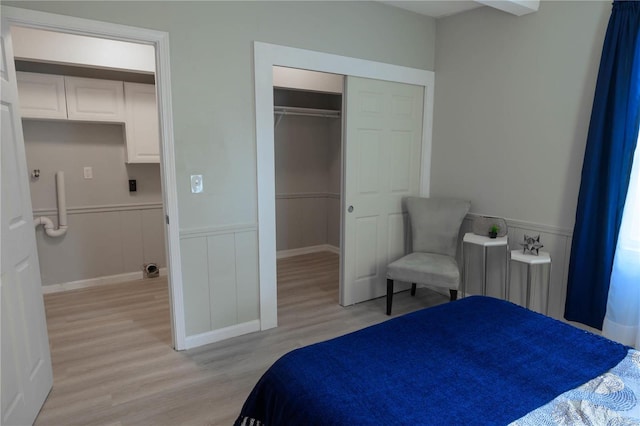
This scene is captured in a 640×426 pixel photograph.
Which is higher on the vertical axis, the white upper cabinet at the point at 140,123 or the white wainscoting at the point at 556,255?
the white upper cabinet at the point at 140,123

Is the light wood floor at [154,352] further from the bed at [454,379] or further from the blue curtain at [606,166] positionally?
the blue curtain at [606,166]

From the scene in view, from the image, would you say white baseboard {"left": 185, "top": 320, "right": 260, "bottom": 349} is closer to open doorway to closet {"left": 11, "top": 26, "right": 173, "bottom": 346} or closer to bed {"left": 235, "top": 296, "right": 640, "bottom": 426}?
open doorway to closet {"left": 11, "top": 26, "right": 173, "bottom": 346}

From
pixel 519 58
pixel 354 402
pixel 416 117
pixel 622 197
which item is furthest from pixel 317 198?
pixel 354 402

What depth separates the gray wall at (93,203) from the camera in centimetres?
362

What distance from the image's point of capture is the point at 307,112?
477 cm

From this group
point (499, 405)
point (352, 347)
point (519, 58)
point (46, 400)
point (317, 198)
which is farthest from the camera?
point (317, 198)

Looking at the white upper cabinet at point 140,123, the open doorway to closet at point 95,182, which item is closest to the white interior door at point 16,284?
the open doorway to closet at point 95,182

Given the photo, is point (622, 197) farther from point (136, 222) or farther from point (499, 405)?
point (136, 222)

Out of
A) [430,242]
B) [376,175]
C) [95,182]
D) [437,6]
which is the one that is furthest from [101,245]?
[437,6]

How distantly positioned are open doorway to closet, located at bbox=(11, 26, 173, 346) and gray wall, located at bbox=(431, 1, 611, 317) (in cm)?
267

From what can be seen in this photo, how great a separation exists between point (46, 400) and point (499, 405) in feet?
7.68

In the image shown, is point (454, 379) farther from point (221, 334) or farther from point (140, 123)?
point (140, 123)

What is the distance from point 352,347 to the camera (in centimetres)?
155

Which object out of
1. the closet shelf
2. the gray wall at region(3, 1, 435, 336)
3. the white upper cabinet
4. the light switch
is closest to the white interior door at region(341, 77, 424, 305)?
the gray wall at region(3, 1, 435, 336)
